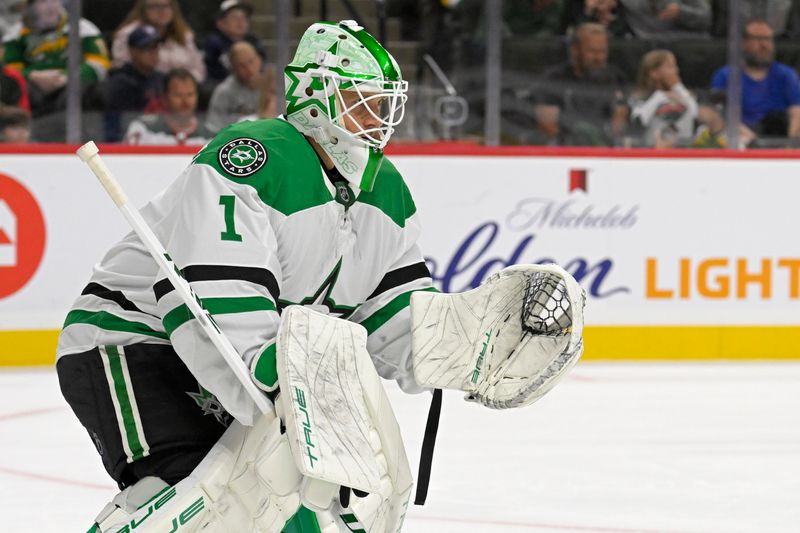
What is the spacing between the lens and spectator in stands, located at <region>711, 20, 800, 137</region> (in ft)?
18.9

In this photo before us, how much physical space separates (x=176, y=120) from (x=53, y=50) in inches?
19.6

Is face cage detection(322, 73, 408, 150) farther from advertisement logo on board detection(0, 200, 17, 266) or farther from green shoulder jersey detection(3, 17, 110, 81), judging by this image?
green shoulder jersey detection(3, 17, 110, 81)

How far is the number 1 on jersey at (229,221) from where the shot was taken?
6.50 ft

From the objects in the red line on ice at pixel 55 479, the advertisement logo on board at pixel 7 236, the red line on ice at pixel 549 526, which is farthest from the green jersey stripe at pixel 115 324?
the advertisement logo on board at pixel 7 236

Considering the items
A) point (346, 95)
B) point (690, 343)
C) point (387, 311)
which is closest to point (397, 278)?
point (387, 311)

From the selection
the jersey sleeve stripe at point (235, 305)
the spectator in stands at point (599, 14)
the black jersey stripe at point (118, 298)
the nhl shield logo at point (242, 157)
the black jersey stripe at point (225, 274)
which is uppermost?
the spectator in stands at point (599, 14)

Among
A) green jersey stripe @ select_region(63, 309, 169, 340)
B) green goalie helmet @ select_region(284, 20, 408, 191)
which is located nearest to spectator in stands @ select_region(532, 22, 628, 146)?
green goalie helmet @ select_region(284, 20, 408, 191)

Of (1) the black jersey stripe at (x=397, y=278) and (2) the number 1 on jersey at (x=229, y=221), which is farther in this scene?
(1) the black jersey stripe at (x=397, y=278)

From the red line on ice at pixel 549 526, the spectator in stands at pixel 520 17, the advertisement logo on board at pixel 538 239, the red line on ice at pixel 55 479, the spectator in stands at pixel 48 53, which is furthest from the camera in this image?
the spectator in stands at pixel 520 17

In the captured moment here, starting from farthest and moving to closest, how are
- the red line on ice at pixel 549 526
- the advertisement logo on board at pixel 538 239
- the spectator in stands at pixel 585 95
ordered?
the spectator in stands at pixel 585 95
the advertisement logo on board at pixel 538 239
the red line on ice at pixel 549 526

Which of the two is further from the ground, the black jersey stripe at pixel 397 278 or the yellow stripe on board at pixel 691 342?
the black jersey stripe at pixel 397 278

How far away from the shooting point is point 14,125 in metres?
5.18

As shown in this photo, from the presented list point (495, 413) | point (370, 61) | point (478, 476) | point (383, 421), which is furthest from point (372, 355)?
point (495, 413)

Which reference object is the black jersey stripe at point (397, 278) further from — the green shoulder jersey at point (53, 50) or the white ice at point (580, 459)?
the green shoulder jersey at point (53, 50)
